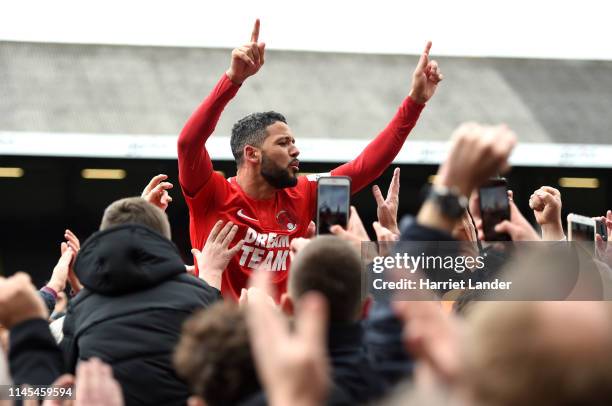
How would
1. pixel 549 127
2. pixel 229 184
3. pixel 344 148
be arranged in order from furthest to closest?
pixel 549 127 < pixel 344 148 < pixel 229 184

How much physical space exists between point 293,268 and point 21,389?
81 centimetres

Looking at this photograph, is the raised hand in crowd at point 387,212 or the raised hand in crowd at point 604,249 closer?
the raised hand in crowd at point 387,212

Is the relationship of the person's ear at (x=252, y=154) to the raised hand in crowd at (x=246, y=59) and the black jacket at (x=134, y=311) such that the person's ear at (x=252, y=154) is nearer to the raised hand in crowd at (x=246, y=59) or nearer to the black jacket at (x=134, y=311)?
the raised hand in crowd at (x=246, y=59)

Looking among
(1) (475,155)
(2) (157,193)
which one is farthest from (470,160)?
(2) (157,193)

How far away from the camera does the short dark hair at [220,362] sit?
219cm

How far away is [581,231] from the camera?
4086 millimetres

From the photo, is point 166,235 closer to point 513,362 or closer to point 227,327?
point 227,327

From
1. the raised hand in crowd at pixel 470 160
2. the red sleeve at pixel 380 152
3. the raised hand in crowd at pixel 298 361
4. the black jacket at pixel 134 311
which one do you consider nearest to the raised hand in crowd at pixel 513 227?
the raised hand in crowd at pixel 470 160

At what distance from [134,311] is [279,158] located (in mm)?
2115

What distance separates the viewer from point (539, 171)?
43.3ft

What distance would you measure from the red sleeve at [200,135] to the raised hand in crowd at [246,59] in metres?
0.05

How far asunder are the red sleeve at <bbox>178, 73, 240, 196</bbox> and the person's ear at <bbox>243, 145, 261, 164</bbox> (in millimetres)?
371

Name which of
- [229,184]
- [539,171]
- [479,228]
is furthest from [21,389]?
[539,171]

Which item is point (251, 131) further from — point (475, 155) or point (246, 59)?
point (475, 155)
